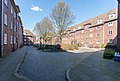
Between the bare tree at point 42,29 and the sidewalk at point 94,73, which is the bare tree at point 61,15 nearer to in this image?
the bare tree at point 42,29

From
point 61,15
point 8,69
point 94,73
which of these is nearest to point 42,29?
point 61,15

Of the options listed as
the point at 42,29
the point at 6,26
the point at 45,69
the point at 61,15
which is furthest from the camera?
the point at 42,29

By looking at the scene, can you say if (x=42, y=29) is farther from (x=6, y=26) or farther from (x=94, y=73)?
(x=94, y=73)

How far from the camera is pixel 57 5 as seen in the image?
33812 millimetres

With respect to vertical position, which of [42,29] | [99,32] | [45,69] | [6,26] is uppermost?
[42,29]

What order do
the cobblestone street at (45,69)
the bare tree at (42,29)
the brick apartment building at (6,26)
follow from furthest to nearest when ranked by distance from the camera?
the bare tree at (42,29), the brick apartment building at (6,26), the cobblestone street at (45,69)

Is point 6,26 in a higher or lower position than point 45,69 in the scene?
higher

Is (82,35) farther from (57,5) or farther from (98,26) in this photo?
(57,5)

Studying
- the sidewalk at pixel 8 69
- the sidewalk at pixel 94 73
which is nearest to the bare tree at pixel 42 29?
the sidewalk at pixel 8 69

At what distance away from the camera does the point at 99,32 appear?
4331 cm

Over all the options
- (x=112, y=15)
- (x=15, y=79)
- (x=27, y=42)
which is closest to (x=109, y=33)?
(x=112, y=15)

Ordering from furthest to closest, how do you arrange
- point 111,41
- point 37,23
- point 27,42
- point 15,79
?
point 27,42
point 37,23
point 111,41
point 15,79

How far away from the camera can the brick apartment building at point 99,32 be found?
120 ft

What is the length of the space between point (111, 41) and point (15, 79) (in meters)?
35.5
